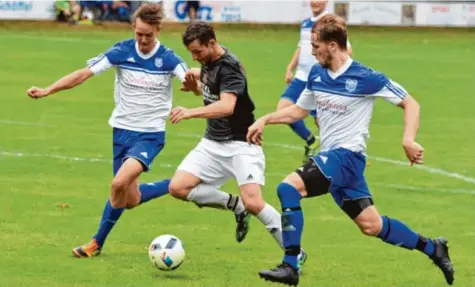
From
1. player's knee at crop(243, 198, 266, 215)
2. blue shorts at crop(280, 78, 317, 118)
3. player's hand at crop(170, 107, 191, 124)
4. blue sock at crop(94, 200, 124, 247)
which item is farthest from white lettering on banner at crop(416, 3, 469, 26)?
player's hand at crop(170, 107, 191, 124)

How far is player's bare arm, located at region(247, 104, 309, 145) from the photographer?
9.27 metres

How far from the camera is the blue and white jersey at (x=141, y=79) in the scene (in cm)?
1077

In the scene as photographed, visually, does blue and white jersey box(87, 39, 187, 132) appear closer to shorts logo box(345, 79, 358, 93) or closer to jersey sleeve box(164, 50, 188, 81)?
jersey sleeve box(164, 50, 188, 81)

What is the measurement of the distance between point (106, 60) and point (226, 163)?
4.88 feet

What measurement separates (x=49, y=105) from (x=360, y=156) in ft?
44.4

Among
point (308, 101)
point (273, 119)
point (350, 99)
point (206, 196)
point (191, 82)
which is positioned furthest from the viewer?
point (206, 196)

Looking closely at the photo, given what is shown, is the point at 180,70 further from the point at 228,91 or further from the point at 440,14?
the point at 440,14

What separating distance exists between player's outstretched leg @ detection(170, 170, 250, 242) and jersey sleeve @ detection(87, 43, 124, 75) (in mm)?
1176

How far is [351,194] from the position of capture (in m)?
9.48

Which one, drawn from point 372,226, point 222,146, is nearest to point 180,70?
point 222,146

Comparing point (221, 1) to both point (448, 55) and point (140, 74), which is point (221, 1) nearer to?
point (448, 55)

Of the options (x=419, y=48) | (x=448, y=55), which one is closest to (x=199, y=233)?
(x=448, y=55)

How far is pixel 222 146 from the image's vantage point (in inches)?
412

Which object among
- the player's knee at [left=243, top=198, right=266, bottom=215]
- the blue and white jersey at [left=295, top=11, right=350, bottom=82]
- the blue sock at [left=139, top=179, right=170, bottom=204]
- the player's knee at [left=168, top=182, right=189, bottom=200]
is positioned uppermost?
the player's knee at [left=243, top=198, right=266, bottom=215]
